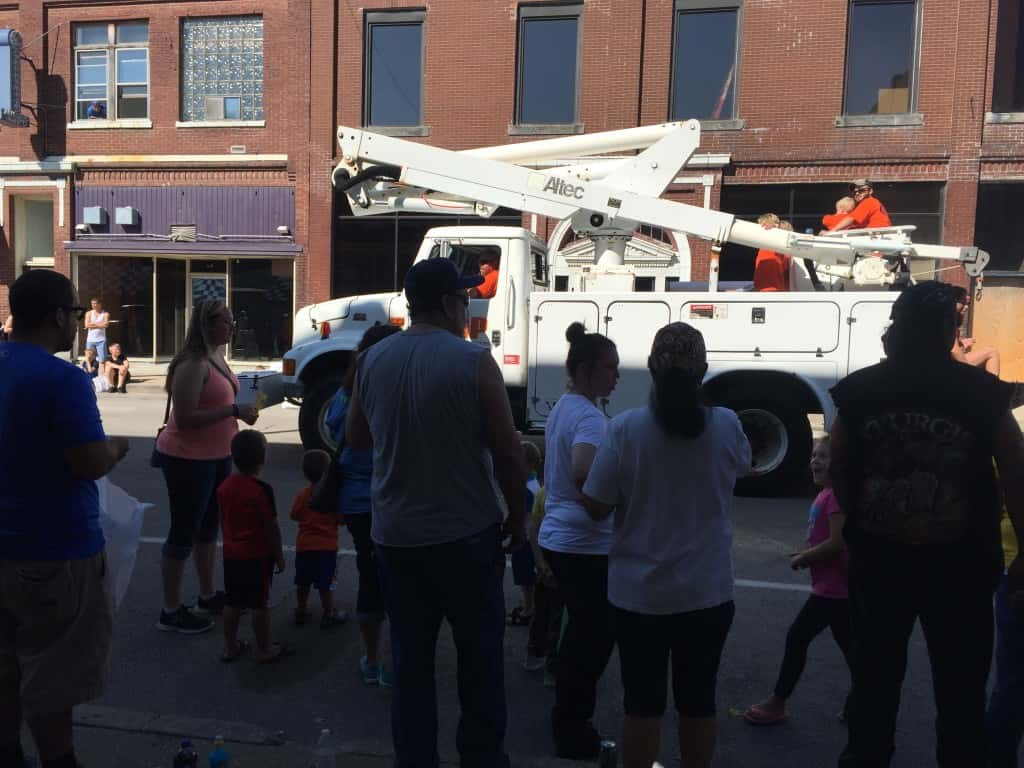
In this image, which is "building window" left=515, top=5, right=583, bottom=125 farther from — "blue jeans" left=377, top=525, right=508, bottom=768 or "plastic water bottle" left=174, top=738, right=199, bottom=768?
"plastic water bottle" left=174, top=738, right=199, bottom=768

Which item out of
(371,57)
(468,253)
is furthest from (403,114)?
(468,253)

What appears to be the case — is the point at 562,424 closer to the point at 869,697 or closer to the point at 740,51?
the point at 869,697

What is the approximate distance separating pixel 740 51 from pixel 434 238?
10.1m

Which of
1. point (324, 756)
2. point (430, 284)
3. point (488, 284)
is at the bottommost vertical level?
point (324, 756)

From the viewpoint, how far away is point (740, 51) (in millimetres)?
16156

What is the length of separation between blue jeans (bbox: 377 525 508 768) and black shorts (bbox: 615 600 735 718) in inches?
17.4

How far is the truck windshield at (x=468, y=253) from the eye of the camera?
29.3 ft

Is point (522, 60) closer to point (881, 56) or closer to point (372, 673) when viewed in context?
point (881, 56)

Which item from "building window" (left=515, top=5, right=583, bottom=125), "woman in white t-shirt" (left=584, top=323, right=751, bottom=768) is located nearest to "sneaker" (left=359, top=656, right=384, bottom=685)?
"woman in white t-shirt" (left=584, top=323, right=751, bottom=768)

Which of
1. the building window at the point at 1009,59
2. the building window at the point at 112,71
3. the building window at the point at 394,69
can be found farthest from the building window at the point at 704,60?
the building window at the point at 112,71

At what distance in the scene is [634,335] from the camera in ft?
26.7

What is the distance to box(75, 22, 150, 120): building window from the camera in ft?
61.7

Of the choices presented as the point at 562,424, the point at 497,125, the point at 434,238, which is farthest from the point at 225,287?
the point at 562,424

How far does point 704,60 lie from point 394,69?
20.9 ft
